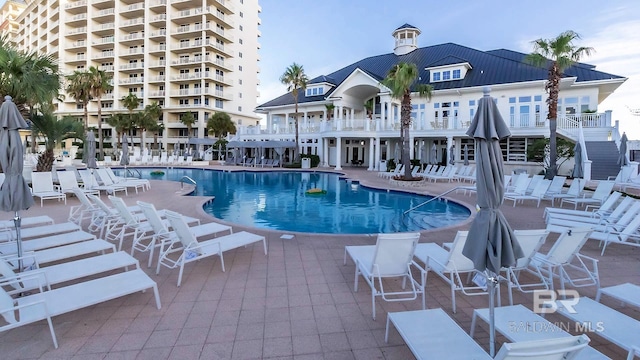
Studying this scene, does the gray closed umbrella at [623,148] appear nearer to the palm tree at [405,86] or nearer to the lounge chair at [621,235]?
the palm tree at [405,86]

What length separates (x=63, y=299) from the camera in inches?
135

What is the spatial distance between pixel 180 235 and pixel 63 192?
31.0 ft

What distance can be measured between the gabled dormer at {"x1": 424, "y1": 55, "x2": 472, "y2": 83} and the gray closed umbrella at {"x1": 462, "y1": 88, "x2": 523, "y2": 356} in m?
25.2

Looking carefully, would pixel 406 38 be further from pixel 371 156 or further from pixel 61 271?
pixel 61 271

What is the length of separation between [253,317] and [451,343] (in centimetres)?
206

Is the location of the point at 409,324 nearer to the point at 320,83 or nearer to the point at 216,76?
the point at 320,83

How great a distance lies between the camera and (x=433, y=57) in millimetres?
30406

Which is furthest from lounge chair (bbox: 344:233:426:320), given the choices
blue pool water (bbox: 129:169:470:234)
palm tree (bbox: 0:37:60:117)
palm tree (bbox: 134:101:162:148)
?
palm tree (bbox: 134:101:162:148)

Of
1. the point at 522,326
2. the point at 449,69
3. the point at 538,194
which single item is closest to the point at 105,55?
the point at 449,69

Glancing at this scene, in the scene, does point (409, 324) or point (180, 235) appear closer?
point (409, 324)

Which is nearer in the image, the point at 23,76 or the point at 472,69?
the point at 23,76

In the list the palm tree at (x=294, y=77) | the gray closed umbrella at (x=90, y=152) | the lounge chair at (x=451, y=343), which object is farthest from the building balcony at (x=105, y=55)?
the lounge chair at (x=451, y=343)

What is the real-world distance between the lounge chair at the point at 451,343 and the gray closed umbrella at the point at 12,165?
4.78 m

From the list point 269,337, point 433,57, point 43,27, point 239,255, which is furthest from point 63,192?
point 43,27
